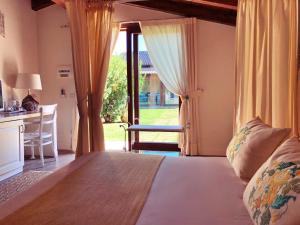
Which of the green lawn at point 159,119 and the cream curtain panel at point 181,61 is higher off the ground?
the cream curtain panel at point 181,61

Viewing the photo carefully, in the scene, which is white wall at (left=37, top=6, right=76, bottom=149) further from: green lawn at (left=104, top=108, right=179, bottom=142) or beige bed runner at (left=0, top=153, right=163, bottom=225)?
beige bed runner at (left=0, top=153, right=163, bottom=225)

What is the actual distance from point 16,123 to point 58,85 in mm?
1465

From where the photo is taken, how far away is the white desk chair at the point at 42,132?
4.20 metres

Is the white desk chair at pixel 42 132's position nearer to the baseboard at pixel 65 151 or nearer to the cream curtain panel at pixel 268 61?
the baseboard at pixel 65 151

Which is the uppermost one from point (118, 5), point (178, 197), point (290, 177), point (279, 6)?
point (118, 5)

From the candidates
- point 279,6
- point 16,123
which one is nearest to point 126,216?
point 279,6

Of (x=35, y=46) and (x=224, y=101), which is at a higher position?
(x=35, y=46)

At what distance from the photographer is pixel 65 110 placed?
5074 mm

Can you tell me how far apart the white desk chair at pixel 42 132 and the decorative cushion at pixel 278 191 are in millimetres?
3532

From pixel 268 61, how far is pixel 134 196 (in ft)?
5.63

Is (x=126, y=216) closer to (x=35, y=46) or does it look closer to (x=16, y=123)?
(x=16, y=123)

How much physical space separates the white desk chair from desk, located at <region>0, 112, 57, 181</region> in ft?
0.85

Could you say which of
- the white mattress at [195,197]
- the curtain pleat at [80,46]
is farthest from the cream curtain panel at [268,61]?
the curtain pleat at [80,46]

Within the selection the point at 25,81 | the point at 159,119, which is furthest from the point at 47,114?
the point at 159,119
